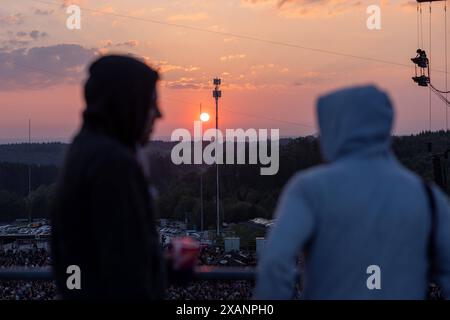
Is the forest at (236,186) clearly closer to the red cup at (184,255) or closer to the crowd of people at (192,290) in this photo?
the crowd of people at (192,290)

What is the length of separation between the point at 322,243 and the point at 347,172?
0.80 feet

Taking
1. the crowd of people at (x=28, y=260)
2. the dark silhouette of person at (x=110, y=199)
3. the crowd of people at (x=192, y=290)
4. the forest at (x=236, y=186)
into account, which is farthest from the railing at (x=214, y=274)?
the forest at (x=236, y=186)

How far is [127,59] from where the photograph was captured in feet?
7.80

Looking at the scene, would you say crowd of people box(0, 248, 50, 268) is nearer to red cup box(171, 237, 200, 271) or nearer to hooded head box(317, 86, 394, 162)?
red cup box(171, 237, 200, 271)

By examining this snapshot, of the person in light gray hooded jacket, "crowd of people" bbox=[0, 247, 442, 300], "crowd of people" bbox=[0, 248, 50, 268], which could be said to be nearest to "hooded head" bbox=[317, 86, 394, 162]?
the person in light gray hooded jacket

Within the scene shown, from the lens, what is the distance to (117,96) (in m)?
2.33

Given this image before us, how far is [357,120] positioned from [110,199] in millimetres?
835

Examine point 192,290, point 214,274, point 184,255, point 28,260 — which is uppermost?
point 184,255

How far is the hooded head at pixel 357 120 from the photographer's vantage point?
2240mm

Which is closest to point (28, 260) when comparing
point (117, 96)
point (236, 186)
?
point (117, 96)

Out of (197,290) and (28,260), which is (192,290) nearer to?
(197,290)

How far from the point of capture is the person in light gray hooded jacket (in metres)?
2.17
